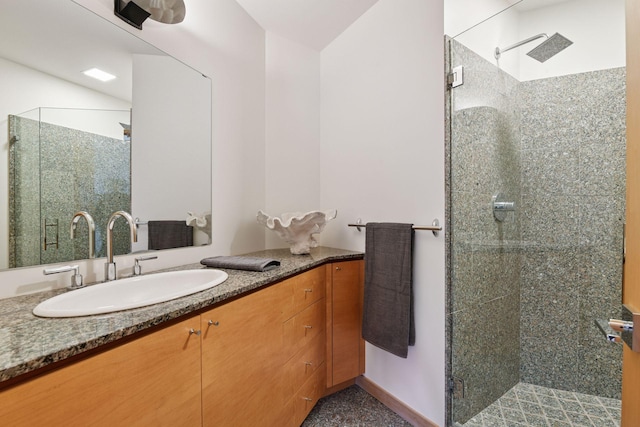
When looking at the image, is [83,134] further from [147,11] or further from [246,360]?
[246,360]

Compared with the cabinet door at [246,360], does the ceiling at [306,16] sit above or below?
above

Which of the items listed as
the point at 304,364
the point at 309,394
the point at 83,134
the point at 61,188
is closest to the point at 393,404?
the point at 309,394

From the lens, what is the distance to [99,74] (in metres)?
1.18

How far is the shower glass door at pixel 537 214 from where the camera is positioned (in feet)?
4.67

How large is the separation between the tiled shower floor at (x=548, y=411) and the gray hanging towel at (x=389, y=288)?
0.51 metres

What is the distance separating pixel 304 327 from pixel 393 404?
76cm

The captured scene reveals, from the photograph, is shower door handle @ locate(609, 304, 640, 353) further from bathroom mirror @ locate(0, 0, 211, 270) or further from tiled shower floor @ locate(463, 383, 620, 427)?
bathroom mirror @ locate(0, 0, 211, 270)

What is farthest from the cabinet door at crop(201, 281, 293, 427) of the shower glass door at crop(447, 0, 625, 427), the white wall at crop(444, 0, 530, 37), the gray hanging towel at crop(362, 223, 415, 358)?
the white wall at crop(444, 0, 530, 37)

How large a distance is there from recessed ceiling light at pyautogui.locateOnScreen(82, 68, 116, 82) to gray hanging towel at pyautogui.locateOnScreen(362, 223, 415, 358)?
4.74 feet

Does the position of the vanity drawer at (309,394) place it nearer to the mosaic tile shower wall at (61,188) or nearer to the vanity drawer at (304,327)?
the vanity drawer at (304,327)

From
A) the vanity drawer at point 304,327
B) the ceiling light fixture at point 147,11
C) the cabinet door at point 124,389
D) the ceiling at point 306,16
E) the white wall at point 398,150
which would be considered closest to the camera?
the cabinet door at point 124,389

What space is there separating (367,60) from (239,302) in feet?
5.59

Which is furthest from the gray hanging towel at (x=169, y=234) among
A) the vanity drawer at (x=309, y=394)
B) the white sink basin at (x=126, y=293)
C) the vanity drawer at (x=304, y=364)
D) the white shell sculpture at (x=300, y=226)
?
the vanity drawer at (x=309, y=394)

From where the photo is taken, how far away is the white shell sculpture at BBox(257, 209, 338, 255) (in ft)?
5.71
